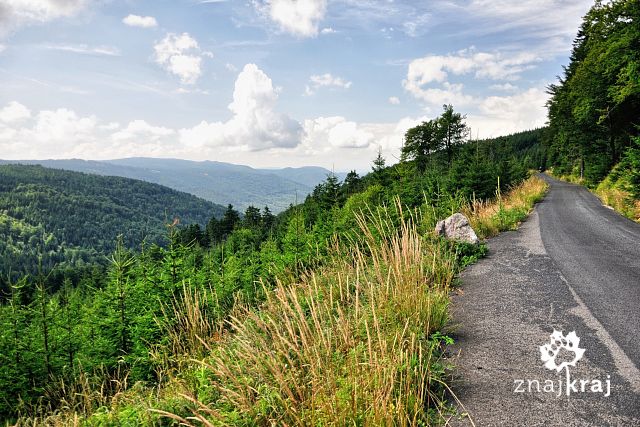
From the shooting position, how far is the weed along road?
2.99 metres

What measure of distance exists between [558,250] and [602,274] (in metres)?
2.06

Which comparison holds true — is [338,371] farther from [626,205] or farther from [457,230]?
[626,205]

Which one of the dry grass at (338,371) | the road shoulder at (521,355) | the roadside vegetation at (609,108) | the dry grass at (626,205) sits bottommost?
the road shoulder at (521,355)

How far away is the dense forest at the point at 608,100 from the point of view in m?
20.3

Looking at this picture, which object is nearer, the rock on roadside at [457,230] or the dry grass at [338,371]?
the dry grass at [338,371]

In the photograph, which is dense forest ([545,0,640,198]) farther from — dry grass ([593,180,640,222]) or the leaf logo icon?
the leaf logo icon

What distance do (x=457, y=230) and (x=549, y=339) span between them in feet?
16.3

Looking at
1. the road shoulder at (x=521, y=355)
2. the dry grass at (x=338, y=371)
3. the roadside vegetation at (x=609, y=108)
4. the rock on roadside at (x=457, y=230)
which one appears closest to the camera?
the dry grass at (x=338, y=371)

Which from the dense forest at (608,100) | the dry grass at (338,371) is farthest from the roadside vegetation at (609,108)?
the dry grass at (338,371)

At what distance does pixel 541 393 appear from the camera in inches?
126

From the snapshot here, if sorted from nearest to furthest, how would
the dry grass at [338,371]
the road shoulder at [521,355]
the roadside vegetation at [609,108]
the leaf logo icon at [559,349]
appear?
the dry grass at [338,371] → the road shoulder at [521,355] → the leaf logo icon at [559,349] → the roadside vegetation at [609,108]

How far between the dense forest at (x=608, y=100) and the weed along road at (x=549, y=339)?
11047 mm

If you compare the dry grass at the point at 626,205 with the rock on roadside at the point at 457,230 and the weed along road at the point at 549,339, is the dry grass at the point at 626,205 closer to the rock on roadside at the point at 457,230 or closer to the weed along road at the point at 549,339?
the weed along road at the point at 549,339

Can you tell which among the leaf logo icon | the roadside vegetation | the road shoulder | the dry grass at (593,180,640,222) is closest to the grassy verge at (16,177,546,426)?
the road shoulder
